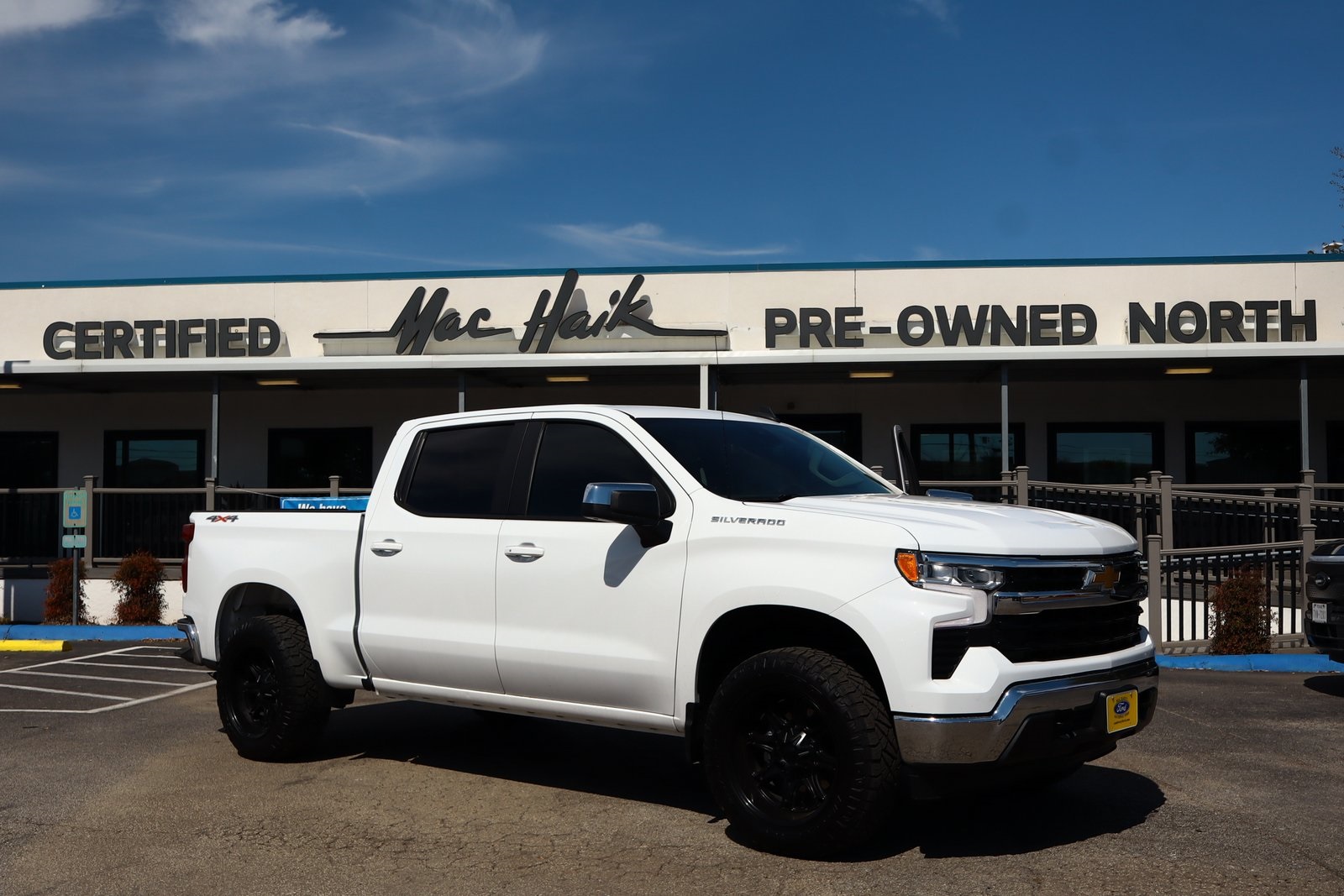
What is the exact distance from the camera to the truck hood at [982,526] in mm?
4770

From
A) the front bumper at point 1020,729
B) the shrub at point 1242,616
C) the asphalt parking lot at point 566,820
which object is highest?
the front bumper at point 1020,729

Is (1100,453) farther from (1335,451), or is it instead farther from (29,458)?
(29,458)

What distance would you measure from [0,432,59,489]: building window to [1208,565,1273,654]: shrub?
18555 millimetres

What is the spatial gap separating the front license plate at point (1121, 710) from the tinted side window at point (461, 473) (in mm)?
2985

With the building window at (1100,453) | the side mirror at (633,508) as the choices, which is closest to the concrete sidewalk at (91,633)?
the side mirror at (633,508)

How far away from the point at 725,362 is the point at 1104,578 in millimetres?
11709

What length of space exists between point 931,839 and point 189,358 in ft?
50.6

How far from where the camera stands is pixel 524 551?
5.91 m

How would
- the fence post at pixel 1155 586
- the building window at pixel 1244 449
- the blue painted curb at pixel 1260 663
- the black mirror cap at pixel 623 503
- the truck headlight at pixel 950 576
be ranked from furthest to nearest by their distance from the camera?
the building window at pixel 1244 449 → the fence post at pixel 1155 586 → the blue painted curb at pixel 1260 663 → the black mirror cap at pixel 623 503 → the truck headlight at pixel 950 576

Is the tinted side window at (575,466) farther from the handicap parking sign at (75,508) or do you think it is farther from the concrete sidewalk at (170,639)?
the handicap parking sign at (75,508)

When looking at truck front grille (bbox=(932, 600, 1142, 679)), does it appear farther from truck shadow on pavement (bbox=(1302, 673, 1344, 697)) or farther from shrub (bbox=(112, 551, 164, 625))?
shrub (bbox=(112, 551, 164, 625))

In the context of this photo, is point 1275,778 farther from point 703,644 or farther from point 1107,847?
point 703,644

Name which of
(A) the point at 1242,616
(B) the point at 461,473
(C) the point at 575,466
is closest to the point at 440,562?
(B) the point at 461,473

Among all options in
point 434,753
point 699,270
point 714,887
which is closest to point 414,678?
point 434,753
